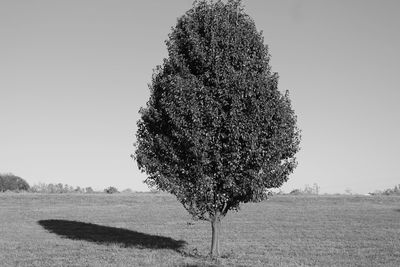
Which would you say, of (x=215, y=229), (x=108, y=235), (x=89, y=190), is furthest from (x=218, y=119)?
(x=89, y=190)

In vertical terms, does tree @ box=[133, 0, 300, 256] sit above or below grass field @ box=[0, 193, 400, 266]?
above

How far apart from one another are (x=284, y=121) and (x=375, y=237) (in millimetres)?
20324

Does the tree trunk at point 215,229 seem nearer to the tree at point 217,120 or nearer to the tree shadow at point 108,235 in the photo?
the tree at point 217,120

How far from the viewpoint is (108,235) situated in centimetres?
4497

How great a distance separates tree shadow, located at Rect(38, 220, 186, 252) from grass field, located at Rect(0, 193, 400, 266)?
0.08 metres

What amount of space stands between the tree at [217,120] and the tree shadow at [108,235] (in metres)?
7.45

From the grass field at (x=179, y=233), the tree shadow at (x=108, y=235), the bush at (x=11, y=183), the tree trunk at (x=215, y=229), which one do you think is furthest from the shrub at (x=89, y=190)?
the tree trunk at (x=215, y=229)

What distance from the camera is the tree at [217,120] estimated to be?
28.3 m

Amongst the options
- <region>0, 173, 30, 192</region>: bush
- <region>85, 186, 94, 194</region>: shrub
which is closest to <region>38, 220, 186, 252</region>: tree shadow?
<region>85, 186, 94, 194</region>: shrub

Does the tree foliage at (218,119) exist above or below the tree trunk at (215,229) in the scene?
above

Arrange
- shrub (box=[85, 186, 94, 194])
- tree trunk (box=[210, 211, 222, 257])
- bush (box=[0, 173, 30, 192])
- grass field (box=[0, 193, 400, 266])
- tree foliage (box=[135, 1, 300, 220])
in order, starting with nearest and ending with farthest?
1. tree foliage (box=[135, 1, 300, 220])
2. tree trunk (box=[210, 211, 222, 257])
3. grass field (box=[0, 193, 400, 266])
4. shrub (box=[85, 186, 94, 194])
5. bush (box=[0, 173, 30, 192])

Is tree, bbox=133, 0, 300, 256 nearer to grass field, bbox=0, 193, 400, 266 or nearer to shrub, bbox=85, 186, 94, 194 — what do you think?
grass field, bbox=0, 193, 400, 266

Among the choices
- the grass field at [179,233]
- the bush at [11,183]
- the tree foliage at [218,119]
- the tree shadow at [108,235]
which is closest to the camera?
the tree foliage at [218,119]

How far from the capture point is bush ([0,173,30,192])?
129125 millimetres
